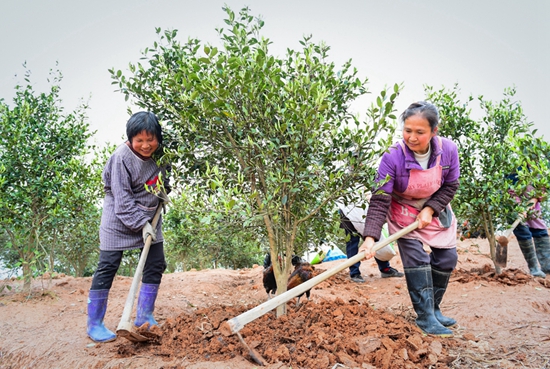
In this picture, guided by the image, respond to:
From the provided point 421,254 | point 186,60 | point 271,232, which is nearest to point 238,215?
point 271,232

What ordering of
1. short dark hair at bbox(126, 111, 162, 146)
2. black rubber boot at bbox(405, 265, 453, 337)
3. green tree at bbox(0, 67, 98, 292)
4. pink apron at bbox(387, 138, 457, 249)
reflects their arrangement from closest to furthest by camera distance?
short dark hair at bbox(126, 111, 162, 146) < black rubber boot at bbox(405, 265, 453, 337) < pink apron at bbox(387, 138, 457, 249) < green tree at bbox(0, 67, 98, 292)

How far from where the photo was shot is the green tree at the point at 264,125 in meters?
2.74

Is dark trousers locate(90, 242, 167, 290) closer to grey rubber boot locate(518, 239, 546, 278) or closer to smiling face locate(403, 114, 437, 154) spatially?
smiling face locate(403, 114, 437, 154)

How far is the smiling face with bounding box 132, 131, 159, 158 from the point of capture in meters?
3.29

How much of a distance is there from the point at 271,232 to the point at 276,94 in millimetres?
1102

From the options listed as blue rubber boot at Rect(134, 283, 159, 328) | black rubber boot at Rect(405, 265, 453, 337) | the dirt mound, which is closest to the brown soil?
the dirt mound

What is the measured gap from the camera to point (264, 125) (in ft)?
9.85

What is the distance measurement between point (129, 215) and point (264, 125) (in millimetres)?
1405

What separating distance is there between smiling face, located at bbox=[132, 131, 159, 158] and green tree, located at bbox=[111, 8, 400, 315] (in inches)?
5.7

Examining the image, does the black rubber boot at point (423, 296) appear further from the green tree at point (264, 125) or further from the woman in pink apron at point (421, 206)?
the green tree at point (264, 125)

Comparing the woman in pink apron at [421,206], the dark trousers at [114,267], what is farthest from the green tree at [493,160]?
the dark trousers at [114,267]

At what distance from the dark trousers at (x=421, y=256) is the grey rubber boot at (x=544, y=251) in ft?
10.5

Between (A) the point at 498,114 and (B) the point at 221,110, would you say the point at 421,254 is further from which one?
(A) the point at 498,114

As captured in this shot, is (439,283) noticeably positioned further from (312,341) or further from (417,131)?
(312,341)
